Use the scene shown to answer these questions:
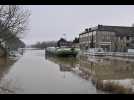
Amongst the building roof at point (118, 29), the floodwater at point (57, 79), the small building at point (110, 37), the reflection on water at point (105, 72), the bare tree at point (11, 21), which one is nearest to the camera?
the floodwater at point (57, 79)

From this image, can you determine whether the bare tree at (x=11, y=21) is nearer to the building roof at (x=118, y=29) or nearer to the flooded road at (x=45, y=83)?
the flooded road at (x=45, y=83)

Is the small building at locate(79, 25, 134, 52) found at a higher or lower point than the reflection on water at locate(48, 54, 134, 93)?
higher

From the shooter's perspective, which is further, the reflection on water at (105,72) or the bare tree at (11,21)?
the bare tree at (11,21)

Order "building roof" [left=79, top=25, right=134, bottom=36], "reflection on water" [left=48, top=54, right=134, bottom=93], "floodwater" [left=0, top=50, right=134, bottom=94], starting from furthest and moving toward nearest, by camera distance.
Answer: "building roof" [left=79, top=25, right=134, bottom=36]
"reflection on water" [left=48, top=54, right=134, bottom=93]
"floodwater" [left=0, top=50, right=134, bottom=94]

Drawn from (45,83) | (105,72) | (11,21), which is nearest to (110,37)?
(11,21)

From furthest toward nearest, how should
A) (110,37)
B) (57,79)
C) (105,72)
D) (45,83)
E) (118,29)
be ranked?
(118,29), (110,37), (105,72), (57,79), (45,83)

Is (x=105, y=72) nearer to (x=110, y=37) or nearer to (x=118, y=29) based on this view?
(x=110, y=37)

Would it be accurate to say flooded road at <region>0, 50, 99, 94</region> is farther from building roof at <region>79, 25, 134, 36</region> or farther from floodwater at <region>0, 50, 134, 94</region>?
building roof at <region>79, 25, 134, 36</region>

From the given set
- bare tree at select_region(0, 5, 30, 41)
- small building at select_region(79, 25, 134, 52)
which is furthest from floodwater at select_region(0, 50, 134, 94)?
small building at select_region(79, 25, 134, 52)

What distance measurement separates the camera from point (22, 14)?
1082 inches

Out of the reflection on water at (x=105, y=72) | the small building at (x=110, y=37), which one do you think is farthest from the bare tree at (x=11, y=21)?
the small building at (x=110, y=37)

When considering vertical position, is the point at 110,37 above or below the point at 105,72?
above
